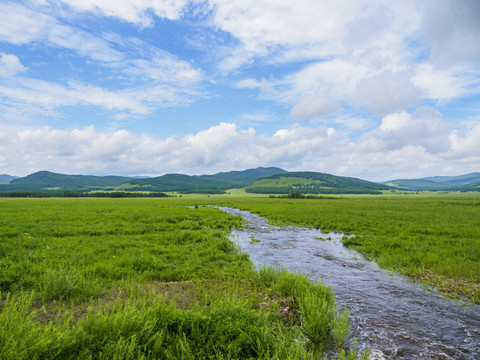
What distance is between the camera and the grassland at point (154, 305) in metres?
5.38

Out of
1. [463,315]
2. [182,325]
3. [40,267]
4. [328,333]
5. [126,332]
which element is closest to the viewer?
[126,332]

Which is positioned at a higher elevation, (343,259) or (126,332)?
(126,332)

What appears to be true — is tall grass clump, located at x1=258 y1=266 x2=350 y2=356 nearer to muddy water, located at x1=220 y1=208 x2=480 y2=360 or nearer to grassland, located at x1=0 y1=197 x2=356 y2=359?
grassland, located at x1=0 y1=197 x2=356 y2=359

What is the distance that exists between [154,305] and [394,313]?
8.95 m

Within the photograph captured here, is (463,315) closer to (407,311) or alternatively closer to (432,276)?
(407,311)

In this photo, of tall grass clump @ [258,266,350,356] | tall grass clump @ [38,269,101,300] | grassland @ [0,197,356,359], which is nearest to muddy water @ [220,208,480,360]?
tall grass clump @ [258,266,350,356]

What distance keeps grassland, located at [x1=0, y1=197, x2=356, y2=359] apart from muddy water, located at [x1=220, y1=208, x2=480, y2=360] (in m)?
1.14

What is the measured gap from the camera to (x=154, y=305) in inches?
287

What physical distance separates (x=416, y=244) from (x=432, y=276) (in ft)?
25.8

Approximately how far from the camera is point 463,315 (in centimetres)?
910

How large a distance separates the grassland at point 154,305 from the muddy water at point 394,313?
3.74 feet

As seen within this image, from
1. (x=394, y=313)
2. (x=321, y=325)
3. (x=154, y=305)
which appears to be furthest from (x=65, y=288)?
(x=394, y=313)

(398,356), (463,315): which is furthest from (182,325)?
(463,315)

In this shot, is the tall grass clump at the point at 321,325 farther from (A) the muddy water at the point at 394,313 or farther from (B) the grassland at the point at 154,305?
(A) the muddy water at the point at 394,313
